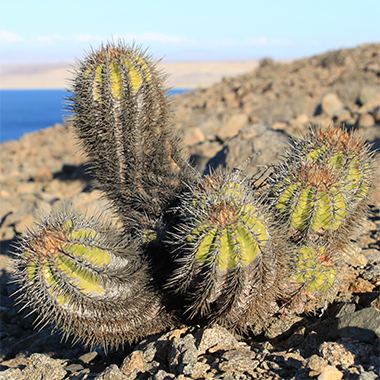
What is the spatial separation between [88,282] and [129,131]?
124cm

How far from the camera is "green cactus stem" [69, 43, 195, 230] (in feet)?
10.1

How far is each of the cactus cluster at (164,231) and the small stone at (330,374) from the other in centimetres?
61

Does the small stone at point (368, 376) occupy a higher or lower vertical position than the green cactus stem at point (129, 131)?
lower

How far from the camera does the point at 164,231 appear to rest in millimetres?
3227

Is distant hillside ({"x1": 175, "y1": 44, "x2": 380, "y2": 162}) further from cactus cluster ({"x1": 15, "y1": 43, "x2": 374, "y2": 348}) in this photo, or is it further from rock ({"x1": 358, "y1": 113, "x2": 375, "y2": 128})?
cactus cluster ({"x1": 15, "y1": 43, "x2": 374, "y2": 348})

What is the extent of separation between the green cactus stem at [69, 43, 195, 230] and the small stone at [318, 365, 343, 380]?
174 centimetres

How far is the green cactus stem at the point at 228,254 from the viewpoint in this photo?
2.39 m

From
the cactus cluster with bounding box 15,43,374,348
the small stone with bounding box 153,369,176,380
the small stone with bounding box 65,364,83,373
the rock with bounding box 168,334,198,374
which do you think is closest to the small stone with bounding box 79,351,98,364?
the small stone with bounding box 65,364,83,373

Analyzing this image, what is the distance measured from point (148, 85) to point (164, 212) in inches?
40.7

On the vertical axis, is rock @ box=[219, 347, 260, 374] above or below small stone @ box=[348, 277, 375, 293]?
below

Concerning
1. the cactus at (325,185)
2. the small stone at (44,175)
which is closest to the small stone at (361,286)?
the cactus at (325,185)

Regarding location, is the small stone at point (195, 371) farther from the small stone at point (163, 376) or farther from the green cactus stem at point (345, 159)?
the green cactus stem at point (345, 159)

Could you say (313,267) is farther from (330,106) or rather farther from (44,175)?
(330,106)

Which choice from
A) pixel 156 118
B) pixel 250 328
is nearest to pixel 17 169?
pixel 156 118
